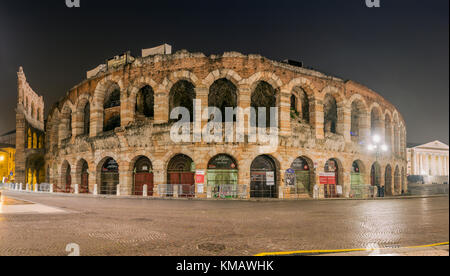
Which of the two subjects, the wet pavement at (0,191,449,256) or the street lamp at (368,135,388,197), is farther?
the street lamp at (368,135,388,197)

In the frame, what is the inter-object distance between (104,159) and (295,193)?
17.0 m

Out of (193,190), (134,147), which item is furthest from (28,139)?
(193,190)

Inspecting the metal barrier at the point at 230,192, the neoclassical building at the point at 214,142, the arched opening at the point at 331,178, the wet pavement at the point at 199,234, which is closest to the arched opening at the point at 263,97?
the neoclassical building at the point at 214,142

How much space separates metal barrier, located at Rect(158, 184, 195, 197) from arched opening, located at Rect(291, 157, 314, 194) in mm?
8718

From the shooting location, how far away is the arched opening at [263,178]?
2369 cm

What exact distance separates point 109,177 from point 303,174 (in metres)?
17.1

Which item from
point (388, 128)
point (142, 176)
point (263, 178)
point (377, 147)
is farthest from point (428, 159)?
point (142, 176)

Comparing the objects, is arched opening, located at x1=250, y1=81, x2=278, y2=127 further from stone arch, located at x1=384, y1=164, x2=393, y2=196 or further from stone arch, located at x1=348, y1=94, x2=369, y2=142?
stone arch, located at x1=384, y1=164, x2=393, y2=196

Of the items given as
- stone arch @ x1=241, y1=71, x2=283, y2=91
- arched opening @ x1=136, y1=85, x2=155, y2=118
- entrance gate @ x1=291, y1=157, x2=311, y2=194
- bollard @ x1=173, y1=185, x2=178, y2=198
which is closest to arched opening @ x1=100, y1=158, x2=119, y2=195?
arched opening @ x1=136, y1=85, x2=155, y2=118

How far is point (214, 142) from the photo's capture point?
22719 millimetres

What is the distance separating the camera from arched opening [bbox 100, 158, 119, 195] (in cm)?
2649

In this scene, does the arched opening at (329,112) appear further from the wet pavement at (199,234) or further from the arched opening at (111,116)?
the wet pavement at (199,234)

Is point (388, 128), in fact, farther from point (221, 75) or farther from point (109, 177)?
point (109, 177)

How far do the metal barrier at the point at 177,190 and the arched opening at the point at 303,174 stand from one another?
872 cm
